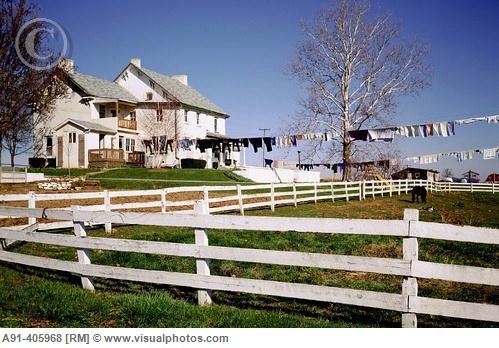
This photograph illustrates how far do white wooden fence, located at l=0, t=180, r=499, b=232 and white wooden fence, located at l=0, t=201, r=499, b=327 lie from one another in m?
0.78

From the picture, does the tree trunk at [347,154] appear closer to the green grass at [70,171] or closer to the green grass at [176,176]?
the green grass at [176,176]

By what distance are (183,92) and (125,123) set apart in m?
8.09

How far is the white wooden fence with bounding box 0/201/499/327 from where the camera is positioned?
4.01 meters

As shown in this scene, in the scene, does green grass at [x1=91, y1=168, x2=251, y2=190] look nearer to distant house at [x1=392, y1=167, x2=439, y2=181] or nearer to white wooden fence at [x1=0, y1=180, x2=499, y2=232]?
white wooden fence at [x1=0, y1=180, x2=499, y2=232]

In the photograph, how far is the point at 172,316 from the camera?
→ 4539 millimetres

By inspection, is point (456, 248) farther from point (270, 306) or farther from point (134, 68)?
point (134, 68)

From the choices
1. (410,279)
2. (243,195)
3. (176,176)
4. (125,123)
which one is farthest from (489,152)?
(125,123)

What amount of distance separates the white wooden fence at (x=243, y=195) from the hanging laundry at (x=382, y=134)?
3387 millimetres

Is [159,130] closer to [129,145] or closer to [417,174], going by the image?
[129,145]

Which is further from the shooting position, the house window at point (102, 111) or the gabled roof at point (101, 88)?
the house window at point (102, 111)

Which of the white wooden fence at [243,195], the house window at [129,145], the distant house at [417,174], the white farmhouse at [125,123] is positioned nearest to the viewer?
the white wooden fence at [243,195]

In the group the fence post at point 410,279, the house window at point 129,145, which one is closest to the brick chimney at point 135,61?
the house window at point 129,145

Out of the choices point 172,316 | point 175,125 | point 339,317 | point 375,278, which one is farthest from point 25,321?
point 175,125

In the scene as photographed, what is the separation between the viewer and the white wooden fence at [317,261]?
4012 millimetres
